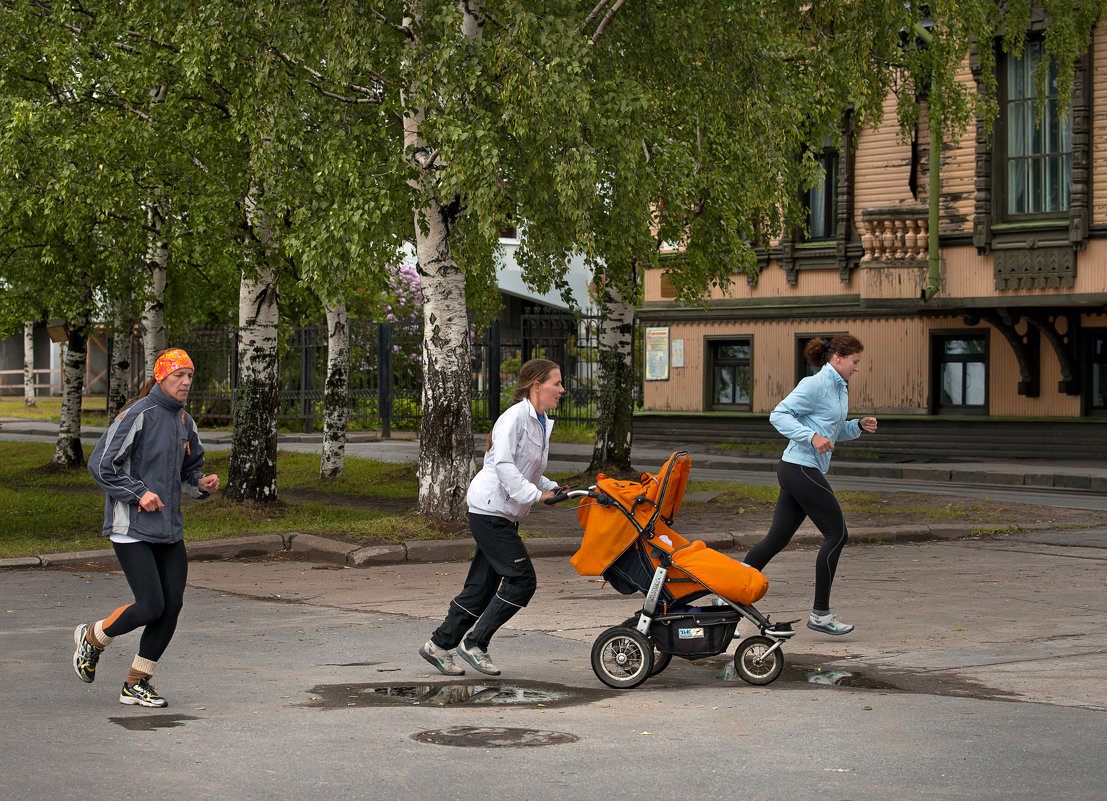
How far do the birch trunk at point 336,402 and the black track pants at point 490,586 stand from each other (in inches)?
486

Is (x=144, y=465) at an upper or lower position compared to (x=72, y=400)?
lower

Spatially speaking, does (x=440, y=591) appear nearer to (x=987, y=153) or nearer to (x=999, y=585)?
(x=999, y=585)

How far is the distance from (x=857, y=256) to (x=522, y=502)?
21.7m

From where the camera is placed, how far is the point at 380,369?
1143 inches

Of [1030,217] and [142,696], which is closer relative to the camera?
[142,696]

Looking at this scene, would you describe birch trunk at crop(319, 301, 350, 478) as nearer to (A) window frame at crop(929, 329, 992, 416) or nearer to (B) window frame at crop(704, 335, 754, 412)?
(B) window frame at crop(704, 335, 754, 412)

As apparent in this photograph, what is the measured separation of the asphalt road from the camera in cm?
498

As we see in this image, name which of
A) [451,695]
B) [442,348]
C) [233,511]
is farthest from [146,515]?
[233,511]

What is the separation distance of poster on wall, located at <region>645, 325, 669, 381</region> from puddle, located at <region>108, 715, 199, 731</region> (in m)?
24.8

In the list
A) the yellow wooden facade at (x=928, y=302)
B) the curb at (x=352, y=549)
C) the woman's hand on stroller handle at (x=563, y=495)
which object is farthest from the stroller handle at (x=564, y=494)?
the yellow wooden facade at (x=928, y=302)

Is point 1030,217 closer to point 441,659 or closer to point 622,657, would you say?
point 622,657

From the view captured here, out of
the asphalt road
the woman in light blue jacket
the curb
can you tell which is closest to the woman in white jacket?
the asphalt road

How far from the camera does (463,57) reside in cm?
1191

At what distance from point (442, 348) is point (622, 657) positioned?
259 inches
